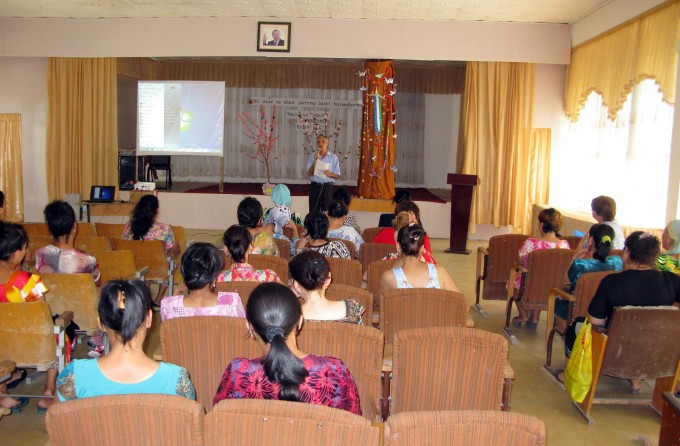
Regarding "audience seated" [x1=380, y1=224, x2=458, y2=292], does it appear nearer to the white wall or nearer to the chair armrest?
the chair armrest

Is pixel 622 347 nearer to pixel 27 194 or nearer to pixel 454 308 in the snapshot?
pixel 454 308

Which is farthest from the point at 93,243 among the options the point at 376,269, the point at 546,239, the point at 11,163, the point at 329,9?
the point at 11,163

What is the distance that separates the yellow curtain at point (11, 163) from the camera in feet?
35.2

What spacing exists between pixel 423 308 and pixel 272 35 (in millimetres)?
7521

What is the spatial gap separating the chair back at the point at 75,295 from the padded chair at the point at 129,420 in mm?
2085

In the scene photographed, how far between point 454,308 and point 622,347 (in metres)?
1.10

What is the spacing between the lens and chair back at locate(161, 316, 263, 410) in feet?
8.32

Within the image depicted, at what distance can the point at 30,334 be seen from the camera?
123 inches

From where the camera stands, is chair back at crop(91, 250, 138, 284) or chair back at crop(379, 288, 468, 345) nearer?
chair back at crop(379, 288, 468, 345)

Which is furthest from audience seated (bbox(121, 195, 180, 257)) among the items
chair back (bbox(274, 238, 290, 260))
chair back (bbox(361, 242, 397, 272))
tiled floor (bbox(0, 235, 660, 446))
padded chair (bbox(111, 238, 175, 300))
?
chair back (bbox(361, 242, 397, 272))

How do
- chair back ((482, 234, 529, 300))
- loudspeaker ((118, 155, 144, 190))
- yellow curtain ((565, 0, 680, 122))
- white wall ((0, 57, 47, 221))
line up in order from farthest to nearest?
loudspeaker ((118, 155, 144, 190)), white wall ((0, 57, 47, 221)), yellow curtain ((565, 0, 680, 122)), chair back ((482, 234, 529, 300))

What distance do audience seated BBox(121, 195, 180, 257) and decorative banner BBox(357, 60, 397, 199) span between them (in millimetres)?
5065

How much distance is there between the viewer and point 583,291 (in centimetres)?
403

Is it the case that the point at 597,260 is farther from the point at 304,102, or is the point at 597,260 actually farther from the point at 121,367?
the point at 304,102
